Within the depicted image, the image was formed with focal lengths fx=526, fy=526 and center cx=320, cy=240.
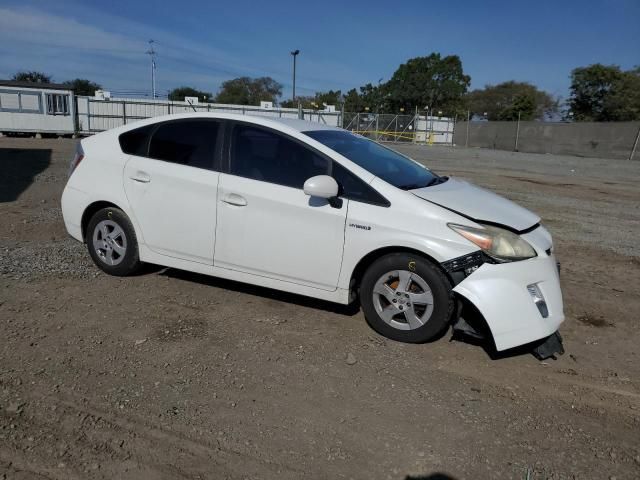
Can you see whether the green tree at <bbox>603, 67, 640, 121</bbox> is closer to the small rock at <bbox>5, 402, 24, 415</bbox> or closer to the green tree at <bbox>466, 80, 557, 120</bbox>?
the green tree at <bbox>466, 80, 557, 120</bbox>

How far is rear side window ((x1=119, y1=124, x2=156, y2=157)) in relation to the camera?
4.88 meters

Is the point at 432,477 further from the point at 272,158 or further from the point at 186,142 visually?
the point at 186,142

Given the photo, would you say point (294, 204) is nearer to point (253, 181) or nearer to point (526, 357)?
point (253, 181)

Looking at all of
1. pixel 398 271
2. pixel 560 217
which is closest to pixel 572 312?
pixel 398 271

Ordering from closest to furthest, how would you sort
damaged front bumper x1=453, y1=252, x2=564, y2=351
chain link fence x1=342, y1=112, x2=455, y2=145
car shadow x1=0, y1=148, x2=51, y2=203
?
damaged front bumper x1=453, y1=252, x2=564, y2=351, car shadow x1=0, y1=148, x2=51, y2=203, chain link fence x1=342, y1=112, x2=455, y2=145

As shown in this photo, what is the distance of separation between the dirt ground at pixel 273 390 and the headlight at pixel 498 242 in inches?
30.8

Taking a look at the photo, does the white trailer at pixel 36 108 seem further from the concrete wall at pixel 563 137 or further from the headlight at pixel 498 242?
the headlight at pixel 498 242

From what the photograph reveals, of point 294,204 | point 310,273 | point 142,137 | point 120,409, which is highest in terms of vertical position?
point 142,137

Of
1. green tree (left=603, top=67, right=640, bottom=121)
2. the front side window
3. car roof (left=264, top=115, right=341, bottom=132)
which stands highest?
green tree (left=603, top=67, right=640, bottom=121)

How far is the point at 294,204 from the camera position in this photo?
4.12 metres

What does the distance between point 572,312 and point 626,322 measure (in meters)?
0.43

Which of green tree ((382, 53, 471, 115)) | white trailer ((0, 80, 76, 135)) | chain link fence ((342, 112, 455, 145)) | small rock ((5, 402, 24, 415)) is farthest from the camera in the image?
green tree ((382, 53, 471, 115))

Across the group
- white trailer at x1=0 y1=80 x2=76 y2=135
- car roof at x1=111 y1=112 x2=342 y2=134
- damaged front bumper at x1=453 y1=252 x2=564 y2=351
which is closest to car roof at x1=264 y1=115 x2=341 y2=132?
car roof at x1=111 y1=112 x2=342 y2=134

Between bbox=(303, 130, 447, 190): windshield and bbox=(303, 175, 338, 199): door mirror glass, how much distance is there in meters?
0.41
